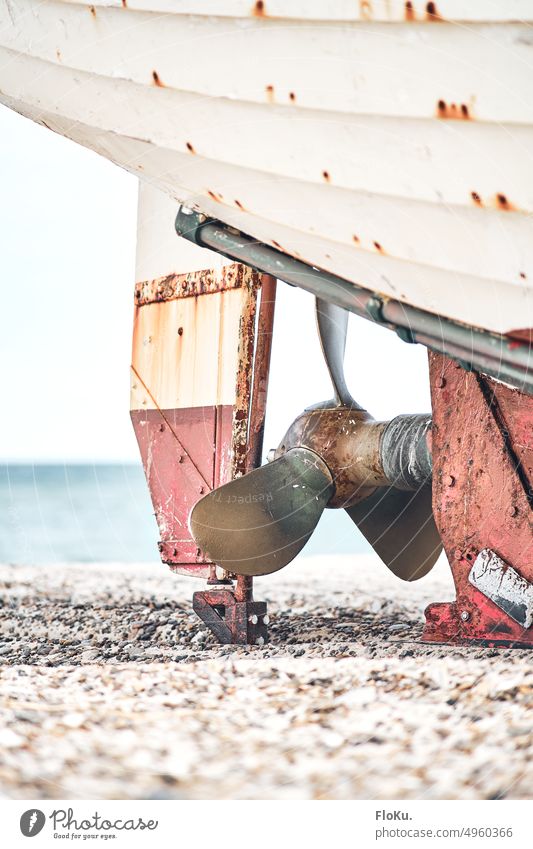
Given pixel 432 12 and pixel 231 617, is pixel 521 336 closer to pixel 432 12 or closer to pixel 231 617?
pixel 432 12

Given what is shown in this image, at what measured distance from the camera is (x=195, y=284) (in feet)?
15.4

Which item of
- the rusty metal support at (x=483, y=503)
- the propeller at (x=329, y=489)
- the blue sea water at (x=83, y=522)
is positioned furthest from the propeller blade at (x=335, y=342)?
the blue sea water at (x=83, y=522)

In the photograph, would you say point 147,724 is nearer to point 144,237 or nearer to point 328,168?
point 328,168

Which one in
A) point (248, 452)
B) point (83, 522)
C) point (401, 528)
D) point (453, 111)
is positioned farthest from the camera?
point (83, 522)

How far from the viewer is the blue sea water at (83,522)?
2089 centimetres

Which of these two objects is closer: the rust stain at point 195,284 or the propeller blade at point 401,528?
the rust stain at point 195,284

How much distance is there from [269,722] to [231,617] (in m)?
1.79

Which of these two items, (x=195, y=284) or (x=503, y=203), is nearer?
(x=503, y=203)

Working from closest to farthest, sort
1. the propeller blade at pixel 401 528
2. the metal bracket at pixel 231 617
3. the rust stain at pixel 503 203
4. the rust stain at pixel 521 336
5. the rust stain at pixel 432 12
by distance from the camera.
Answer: the rust stain at pixel 432 12, the rust stain at pixel 503 203, the rust stain at pixel 521 336, the metal bracket at pixel 231 617, the propeller blade at pixel 401 528

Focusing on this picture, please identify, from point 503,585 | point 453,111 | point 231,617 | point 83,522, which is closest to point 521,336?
point 453,111

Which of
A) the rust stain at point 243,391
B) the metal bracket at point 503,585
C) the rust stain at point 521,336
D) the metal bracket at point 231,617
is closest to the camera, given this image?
the rust stain at point 521,336

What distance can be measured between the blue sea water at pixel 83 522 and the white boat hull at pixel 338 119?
13912 mm

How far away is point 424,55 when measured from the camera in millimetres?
2570

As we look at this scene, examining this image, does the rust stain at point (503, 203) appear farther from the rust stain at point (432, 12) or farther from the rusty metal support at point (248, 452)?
the rusty metal support at point (248, 452)
